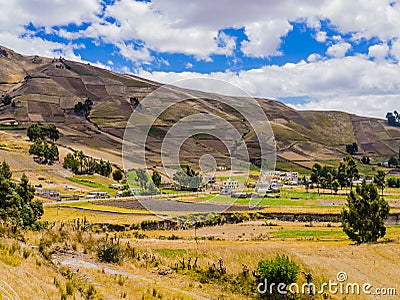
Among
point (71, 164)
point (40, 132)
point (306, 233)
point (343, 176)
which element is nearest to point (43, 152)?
point (71, 164)

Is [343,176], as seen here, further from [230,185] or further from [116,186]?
[116,186]

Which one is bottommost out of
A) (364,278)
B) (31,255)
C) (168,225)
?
(168,225)

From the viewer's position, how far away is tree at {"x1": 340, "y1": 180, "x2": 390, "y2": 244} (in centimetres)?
4594

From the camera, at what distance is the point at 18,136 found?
6550 inches

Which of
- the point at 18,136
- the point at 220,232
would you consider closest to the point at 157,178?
the point at 220,232

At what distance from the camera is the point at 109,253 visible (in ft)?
67.6

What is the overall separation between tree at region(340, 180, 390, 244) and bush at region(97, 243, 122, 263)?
33204 mm

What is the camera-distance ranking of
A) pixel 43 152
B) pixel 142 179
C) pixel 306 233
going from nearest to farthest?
pixel 306 233 < pixel 142 179 < pixel 43 152

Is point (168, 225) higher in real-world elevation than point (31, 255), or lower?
lower

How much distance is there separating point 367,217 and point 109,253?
35.2m

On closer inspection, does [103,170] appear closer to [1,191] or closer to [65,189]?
[65,189]

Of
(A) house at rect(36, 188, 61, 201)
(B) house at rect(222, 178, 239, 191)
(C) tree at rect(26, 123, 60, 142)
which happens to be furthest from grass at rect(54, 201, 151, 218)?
(C) tree at rect(26, 123, 60, 142)

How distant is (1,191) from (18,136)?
135638 millimetres

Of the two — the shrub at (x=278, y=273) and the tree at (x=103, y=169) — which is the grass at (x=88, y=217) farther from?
the tree at (x=103, y=169)
